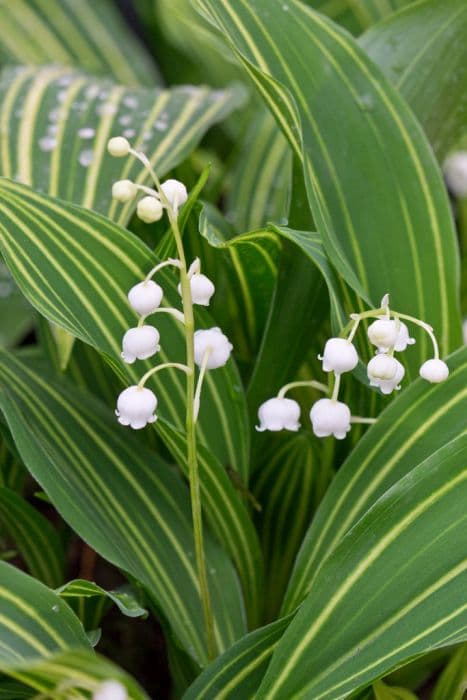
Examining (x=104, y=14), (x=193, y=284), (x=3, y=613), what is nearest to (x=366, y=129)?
(x=193, y=284)

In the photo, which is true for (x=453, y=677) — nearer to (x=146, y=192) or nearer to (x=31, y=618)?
(x=31, y=618)

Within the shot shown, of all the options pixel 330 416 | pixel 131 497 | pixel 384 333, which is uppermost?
pixel 384 333

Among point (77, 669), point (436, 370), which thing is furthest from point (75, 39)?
point (77, 669)

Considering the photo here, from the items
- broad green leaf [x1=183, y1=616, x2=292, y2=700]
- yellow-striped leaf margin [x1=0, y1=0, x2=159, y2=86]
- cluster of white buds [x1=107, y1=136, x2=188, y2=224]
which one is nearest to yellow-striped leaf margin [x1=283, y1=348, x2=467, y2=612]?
broad green leaf [x1=183, y1=616, x2=292, y2=700]

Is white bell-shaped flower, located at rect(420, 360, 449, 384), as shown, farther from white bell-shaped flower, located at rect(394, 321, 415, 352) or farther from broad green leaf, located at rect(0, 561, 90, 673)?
broad green leaf, located at rect(0, 561, 90, 673)

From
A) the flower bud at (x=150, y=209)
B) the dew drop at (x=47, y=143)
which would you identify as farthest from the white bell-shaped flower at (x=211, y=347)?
the dew drop at (x=47, y=143)

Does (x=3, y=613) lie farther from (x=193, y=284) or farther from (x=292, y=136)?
(x=292, y=136)
